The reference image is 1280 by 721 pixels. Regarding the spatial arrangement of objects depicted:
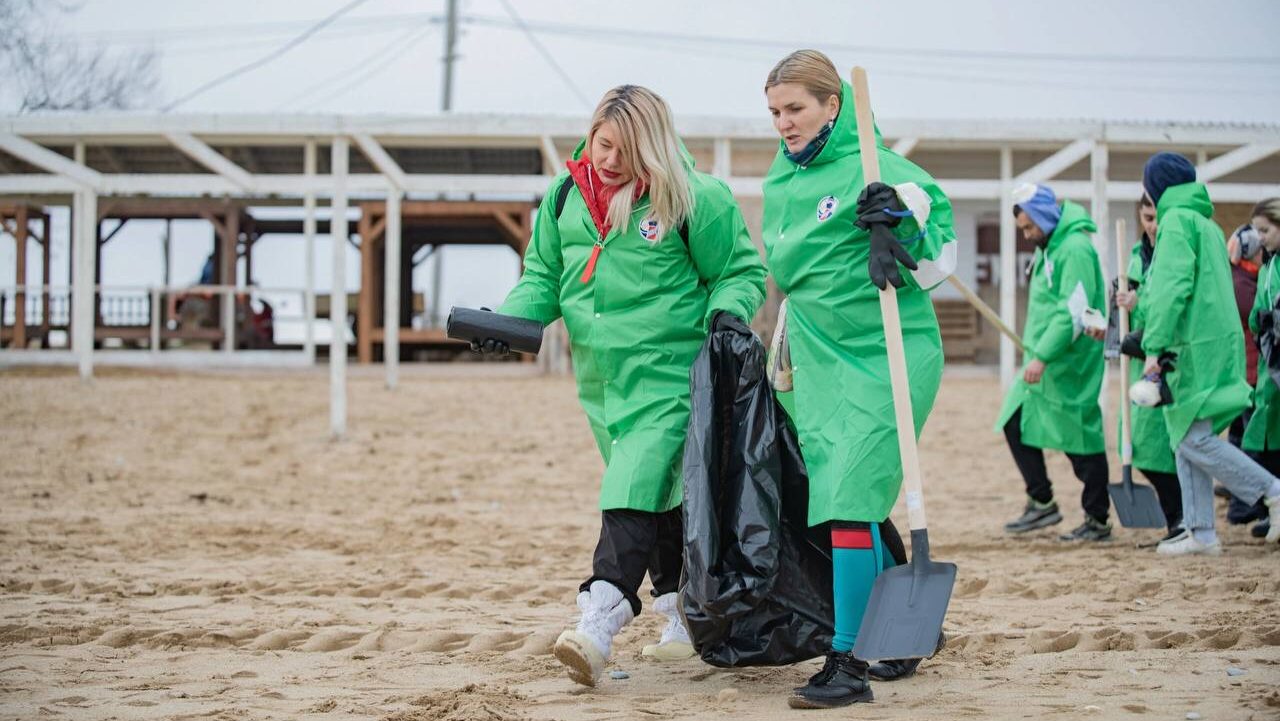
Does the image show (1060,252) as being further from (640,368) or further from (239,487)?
(239,487)

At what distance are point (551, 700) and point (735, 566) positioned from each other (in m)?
0.61

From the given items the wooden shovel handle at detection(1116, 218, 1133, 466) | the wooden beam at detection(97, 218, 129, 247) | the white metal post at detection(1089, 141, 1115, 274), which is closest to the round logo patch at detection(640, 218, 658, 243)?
the wooden shovel handle at detection(1116, 218, 1133, 466)

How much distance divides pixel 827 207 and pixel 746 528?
93cm

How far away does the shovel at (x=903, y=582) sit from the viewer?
344 centimetres

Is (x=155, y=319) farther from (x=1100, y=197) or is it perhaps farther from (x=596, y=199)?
(x=596, y=199)

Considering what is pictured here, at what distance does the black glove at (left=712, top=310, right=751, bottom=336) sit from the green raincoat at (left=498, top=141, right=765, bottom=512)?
0.02m

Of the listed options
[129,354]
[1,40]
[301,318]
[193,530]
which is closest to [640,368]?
[193,530]

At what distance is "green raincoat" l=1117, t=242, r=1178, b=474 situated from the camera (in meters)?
6.66

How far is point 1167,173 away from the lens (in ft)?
20.2

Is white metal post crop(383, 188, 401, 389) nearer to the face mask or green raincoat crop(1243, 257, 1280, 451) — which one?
green raincoat crop(1243, 257, 1280, 451)

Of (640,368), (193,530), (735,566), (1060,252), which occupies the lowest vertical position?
(193,530)

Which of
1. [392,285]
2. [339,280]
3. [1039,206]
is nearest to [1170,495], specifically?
[1039,206]

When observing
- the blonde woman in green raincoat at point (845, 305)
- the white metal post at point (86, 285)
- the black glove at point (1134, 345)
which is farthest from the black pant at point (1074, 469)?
the white metal post at point (86, 285)

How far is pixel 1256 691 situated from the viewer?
3.44 m
